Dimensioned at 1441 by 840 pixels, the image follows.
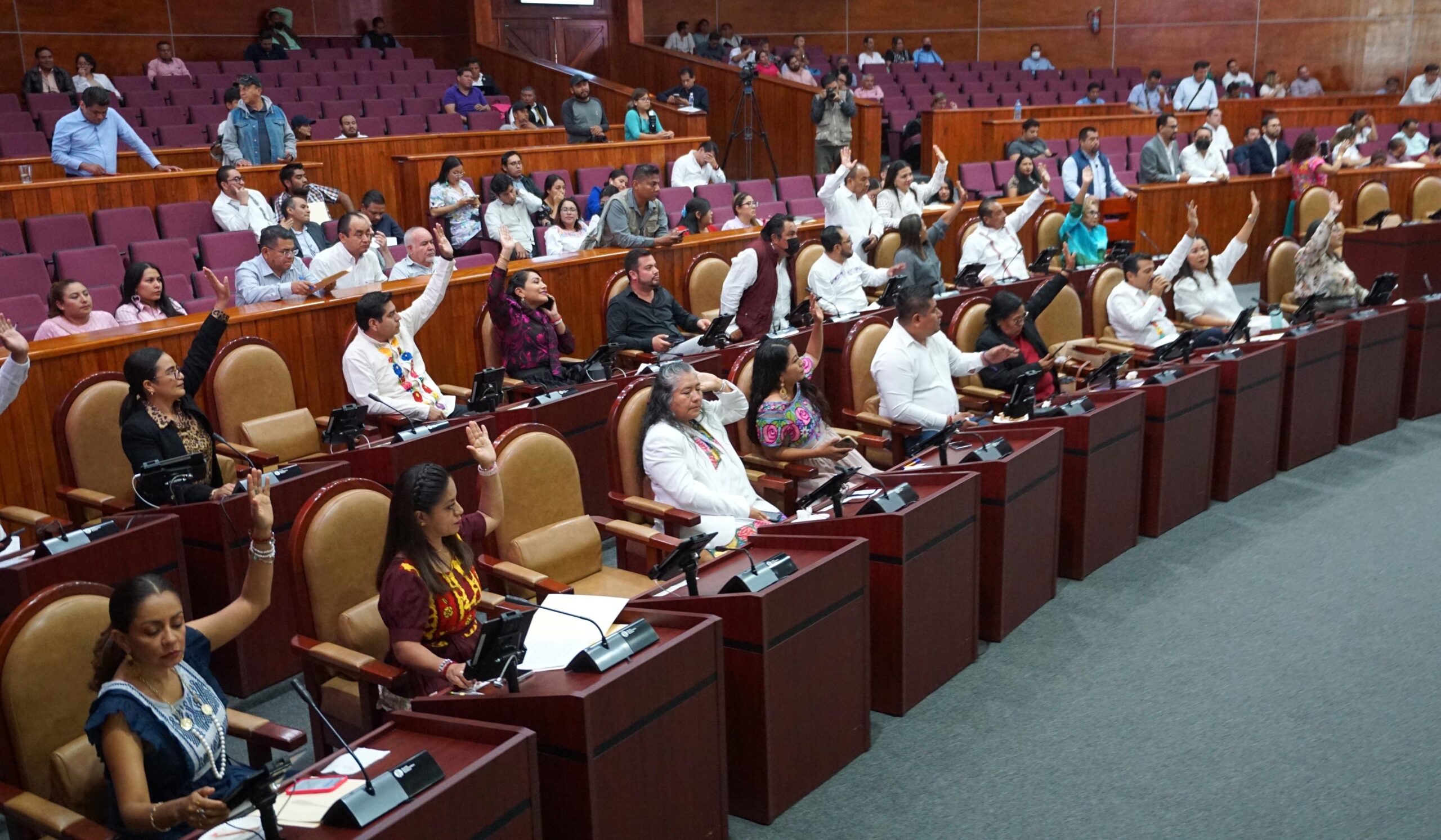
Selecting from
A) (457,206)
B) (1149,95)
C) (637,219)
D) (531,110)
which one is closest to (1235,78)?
(1149,95)

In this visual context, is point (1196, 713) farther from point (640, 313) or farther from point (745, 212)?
point (745, 212)

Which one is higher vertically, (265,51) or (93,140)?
(265,51)

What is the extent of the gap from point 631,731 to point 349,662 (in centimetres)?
67

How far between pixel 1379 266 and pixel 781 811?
627 centimetres

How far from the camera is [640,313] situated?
476 centimetres

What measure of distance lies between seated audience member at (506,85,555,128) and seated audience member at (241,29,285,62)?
2192 mm

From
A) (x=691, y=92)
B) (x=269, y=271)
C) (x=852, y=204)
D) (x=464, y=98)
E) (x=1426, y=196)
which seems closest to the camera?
(x=269, y=271)

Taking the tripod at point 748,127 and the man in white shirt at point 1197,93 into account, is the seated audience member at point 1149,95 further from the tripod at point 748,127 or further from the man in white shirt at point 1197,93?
the tripod at point 748,127

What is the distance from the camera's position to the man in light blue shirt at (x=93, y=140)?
19.7ft

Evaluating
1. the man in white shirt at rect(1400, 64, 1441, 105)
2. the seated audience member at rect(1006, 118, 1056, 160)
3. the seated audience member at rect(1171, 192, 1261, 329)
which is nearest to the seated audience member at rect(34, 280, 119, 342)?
the seated audience member at rect(1171, 192, 1261, 329)

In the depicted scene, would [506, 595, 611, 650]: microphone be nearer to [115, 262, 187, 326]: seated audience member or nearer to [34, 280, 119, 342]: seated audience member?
[34, 280, 119, 342]: seated audience member

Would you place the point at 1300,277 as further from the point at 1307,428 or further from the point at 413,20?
the point at 413,20

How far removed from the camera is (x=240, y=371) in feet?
12.1

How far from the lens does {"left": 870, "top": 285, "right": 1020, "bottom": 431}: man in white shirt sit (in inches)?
156
